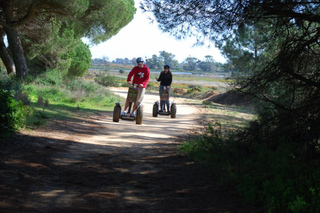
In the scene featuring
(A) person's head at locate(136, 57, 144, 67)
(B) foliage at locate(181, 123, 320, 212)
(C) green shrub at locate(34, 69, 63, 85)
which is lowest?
(B) foliage at locate(181, 123, 320, 212)

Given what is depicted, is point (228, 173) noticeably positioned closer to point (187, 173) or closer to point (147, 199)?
point (187, 173)

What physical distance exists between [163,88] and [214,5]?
7.12 meters

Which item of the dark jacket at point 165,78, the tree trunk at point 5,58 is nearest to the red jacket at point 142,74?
the dark jacket at point 165,78

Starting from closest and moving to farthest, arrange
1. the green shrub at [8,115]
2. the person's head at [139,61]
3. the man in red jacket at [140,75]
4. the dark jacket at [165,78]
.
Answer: the green shrub at [8,115] < the person's head at [139,61] < the man in red jacket at [140,75] < the dark jacket at [165,78]

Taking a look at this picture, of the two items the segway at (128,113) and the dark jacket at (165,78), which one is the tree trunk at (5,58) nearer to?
the dark jacket at (165,78)

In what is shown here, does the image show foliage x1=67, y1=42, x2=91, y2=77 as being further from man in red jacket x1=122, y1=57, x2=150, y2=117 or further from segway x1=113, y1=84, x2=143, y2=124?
man in red jacket x1=122, y1=57, x2=150, y2=117

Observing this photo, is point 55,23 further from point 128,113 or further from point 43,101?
point 128,113

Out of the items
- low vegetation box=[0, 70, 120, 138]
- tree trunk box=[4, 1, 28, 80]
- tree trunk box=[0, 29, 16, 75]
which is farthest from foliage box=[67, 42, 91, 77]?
tree trunk box=[4, 1, 28, 80]

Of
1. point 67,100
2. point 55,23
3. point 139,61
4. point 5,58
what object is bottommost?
point 67,100

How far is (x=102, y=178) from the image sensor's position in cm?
717

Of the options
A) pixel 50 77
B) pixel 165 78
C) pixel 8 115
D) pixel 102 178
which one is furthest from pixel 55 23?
pixel 102 178

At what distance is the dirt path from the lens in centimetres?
557

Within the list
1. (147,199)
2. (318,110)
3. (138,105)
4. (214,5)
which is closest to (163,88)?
(138,105)

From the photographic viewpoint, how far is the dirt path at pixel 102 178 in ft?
18.3
